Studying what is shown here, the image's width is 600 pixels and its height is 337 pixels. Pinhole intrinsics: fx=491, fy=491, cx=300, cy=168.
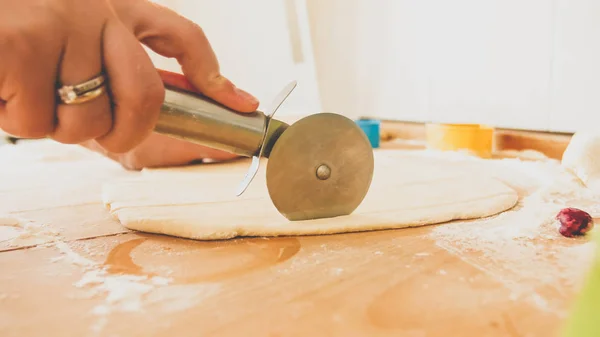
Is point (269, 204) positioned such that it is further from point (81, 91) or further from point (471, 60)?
point (471, 60)

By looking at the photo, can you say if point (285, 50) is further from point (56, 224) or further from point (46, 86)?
point (46, 86)

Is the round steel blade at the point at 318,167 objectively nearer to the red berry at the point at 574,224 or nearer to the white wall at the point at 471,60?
the red berry at the point at 574,224

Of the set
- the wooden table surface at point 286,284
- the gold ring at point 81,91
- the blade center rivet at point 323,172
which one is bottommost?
the wooden table surface at point 286,284

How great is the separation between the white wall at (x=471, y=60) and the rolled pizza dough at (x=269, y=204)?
396mm

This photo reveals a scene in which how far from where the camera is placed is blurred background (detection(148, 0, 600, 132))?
50.6 inches

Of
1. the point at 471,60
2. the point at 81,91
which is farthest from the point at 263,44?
the point at 81,91

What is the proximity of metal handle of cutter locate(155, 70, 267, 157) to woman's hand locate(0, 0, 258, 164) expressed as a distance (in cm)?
2

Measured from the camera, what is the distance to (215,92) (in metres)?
0.68

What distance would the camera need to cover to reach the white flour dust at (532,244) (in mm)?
510

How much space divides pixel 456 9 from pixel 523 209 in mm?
1046

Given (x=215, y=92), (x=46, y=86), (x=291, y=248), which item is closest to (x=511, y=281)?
(x=291, y=248)

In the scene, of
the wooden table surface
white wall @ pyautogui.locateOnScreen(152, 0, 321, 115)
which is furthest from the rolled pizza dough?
white wall @ pyautogui.locateOnScreen(152, 0, 321, 115)

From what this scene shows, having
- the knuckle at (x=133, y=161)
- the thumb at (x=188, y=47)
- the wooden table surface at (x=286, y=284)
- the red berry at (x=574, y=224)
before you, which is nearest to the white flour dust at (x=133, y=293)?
the wooden table surface at (x=286, y=284)

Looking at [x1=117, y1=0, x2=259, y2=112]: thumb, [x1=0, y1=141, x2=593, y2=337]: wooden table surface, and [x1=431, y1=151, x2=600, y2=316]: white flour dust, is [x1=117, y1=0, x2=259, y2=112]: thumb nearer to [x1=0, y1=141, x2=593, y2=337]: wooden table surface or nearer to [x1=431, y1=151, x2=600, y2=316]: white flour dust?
[x1=0, y1=141, x2=593, y2=337]: wooden table surface
